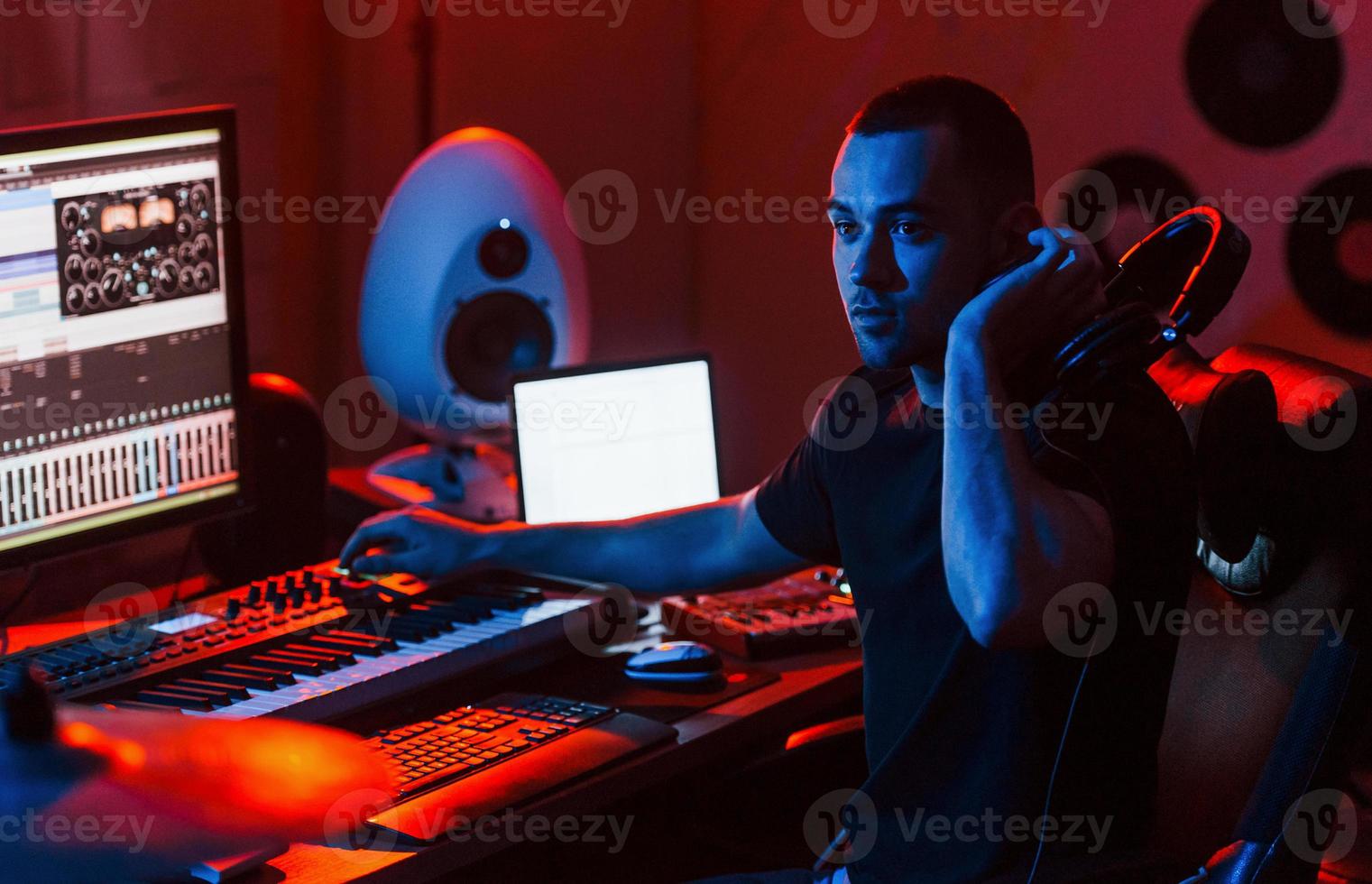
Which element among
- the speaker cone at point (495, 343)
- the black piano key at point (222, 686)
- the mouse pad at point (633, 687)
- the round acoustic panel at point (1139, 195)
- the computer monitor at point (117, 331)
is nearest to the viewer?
the black piano key at point (222, 686)

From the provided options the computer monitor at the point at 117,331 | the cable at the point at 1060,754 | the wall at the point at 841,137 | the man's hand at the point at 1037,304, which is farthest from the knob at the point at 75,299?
the wall at the point at 841,137

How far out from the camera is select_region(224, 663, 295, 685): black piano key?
1.45 metres

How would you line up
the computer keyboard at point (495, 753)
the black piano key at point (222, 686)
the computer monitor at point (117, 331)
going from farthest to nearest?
the computer monitor at point (117, 331), the black piano key at point (222, 686), the computer keyboard at point (495, 753)

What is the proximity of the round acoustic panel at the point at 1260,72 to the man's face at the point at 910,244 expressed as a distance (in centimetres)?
108

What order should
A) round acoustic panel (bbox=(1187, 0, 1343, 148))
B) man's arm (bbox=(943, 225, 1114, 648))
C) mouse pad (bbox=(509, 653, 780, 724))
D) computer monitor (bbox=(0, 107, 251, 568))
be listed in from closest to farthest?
1. man's arm (bbox=(943, 225, 1114, 648))
2. computer monitor (bbox=(0, 107, 251, 568))
3. mouse pad (bbox=(509, 653, 780, 724))
4. round acoustic panel (bbox=(1187, 0, 1343, 148))

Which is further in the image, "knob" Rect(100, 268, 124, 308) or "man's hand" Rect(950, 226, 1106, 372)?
"knob" Rect(100, 268, 124, 308)

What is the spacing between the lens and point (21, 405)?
1518 mm

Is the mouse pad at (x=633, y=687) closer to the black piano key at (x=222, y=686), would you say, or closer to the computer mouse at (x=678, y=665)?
the computer mouse at (x=678, y=665)

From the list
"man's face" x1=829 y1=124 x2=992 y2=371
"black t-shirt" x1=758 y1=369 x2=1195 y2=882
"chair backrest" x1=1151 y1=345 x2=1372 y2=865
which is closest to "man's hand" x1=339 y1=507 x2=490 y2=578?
"black t-shirt" x1=758 y1=369 x2=1195 y2=882

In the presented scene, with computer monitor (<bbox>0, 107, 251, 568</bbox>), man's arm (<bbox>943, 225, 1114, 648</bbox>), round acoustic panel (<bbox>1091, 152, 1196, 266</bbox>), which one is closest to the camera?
man's arm (<bbox>943, 225, 1114, 648</bbox>)

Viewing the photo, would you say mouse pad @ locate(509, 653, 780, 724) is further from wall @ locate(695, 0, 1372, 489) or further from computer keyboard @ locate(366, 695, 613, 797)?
wall @ locate(695, 0, 1372, 489)

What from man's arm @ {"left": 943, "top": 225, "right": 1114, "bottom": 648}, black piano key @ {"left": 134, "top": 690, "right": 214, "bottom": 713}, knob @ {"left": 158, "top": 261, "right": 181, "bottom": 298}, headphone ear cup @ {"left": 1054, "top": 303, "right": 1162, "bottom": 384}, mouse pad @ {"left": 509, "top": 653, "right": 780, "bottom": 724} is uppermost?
knob @ {"left": 158, "top": 261, "right": 181, "bottom": 298}

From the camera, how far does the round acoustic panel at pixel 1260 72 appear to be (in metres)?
2.16

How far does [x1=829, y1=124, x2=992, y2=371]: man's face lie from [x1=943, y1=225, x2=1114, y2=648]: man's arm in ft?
0.23
